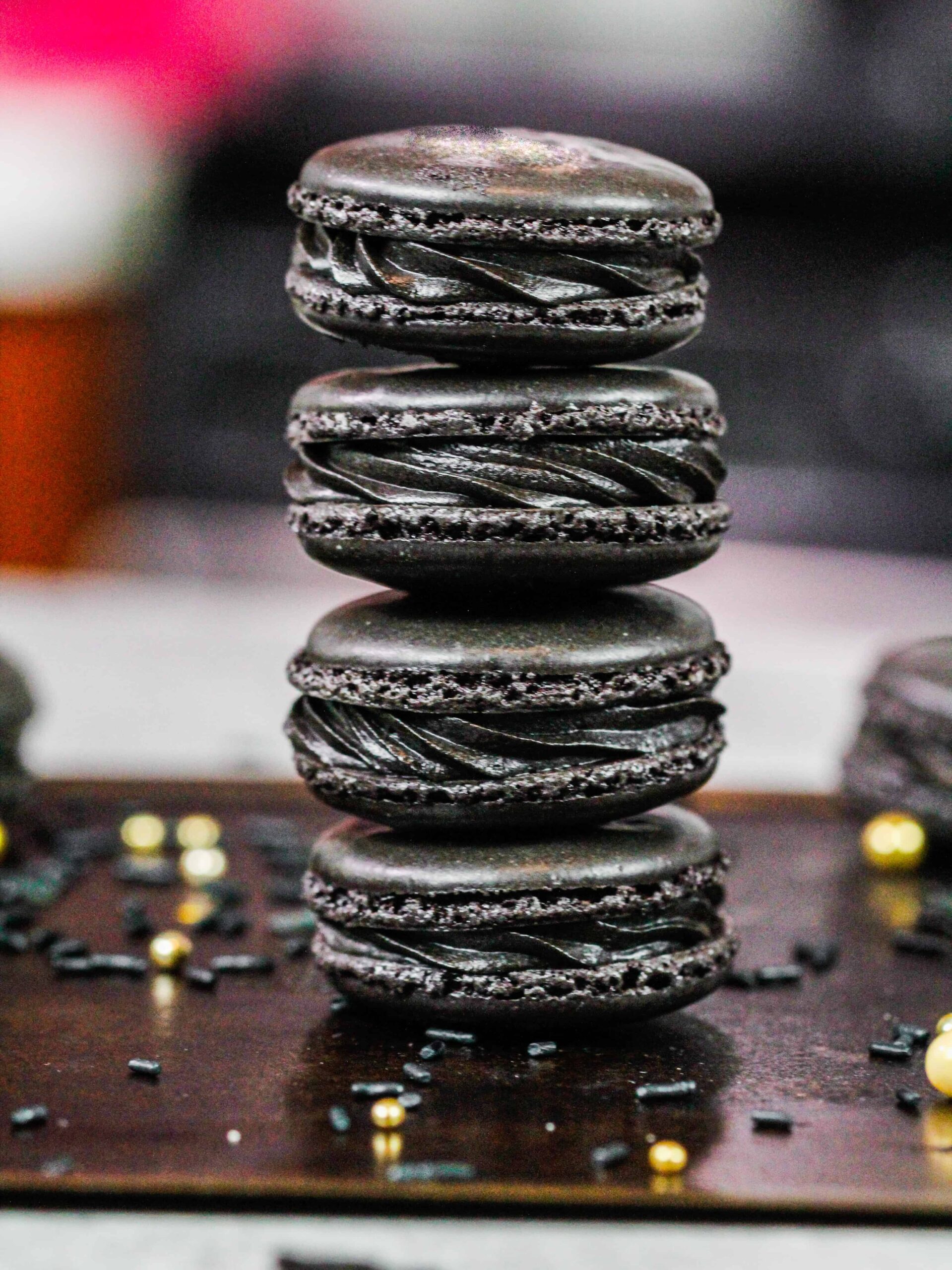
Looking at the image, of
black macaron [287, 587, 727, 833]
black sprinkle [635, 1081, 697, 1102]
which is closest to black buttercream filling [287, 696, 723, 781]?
black macaron [287, 587, 727, 833]

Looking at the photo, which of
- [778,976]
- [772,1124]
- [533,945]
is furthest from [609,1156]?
[778,976]

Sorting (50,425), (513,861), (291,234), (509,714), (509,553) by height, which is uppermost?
(509,553)

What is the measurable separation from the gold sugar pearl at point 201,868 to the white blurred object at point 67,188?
13.6 feet

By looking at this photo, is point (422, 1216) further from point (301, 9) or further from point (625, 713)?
point (301, 9)

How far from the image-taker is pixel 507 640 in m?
1.33

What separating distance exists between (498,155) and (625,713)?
408mm

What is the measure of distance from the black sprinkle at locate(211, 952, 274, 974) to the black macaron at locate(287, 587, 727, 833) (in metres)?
0.23

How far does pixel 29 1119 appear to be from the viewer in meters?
1.18

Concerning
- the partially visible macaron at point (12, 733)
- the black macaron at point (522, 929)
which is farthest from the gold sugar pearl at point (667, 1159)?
the partially visible macaron at point (12, 733)

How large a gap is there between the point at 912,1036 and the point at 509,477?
1.69 ft

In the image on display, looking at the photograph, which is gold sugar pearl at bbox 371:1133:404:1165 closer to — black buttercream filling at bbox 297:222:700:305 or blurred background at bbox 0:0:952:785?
black buttercream filling at bbox 297:222:700:305

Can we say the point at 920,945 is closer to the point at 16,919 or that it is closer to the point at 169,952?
the point at 169,952

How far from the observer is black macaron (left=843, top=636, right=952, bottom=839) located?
77.1 inches

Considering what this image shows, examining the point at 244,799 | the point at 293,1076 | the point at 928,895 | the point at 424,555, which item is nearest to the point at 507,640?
the point at 424,555
